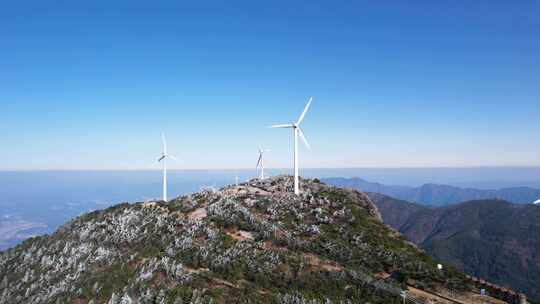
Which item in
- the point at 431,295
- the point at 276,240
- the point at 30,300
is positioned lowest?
the point at 30,300

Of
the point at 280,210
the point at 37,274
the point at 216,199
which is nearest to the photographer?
the point at 37,274

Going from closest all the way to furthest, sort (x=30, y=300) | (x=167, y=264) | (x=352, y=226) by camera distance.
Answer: (x=167, y=264) → (x=30, y=300) → (x=352, y=226)

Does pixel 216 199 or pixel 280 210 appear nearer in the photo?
pixel 280 210

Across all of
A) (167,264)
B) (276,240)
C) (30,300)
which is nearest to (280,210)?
(276,240)

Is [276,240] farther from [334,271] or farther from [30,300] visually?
[30,300]

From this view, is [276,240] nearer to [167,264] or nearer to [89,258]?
[167,264]

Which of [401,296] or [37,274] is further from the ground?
[401,296]
